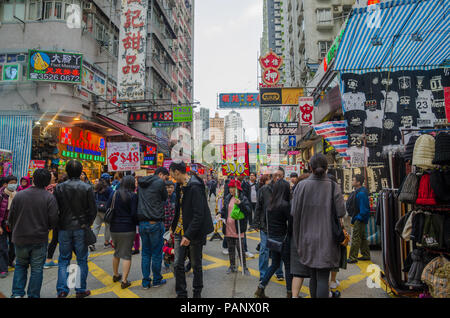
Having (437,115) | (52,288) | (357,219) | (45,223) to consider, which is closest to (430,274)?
(357,219)

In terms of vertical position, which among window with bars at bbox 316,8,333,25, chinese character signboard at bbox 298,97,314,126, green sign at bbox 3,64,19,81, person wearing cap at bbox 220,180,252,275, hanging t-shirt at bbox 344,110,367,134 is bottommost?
person wearing cap at bbox 220,180,252,275

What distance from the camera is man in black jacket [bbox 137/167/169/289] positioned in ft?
15.5

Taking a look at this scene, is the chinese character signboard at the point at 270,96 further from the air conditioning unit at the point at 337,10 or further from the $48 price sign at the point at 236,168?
the air conditioning unit at the point at 337,10

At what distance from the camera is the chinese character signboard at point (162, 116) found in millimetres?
18047

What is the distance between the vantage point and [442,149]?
3.34 metres

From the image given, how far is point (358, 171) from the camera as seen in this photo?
8.27 meters

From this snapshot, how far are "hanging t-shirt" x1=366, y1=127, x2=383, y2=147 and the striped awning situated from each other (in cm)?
187

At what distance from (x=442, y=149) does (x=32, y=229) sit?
5381 millimetres

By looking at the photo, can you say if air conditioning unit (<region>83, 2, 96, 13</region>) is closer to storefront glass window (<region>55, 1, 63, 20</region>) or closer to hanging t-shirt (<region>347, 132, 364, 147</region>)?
storefront glass window (<region>55, 1, 63, 20</region>)

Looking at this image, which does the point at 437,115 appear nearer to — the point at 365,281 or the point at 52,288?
the point at 365,281

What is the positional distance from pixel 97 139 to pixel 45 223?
14.9 metres

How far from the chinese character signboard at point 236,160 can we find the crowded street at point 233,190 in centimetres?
4

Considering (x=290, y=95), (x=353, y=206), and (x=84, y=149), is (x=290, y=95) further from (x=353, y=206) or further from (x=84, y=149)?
(x=84, y=149)

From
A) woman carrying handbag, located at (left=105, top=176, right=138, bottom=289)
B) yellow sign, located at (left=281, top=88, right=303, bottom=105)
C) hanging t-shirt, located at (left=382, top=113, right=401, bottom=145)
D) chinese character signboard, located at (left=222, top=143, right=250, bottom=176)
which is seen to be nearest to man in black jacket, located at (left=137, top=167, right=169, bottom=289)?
woman carrying handbag, located at (left=105, top=176, right=138, bottom=289)
